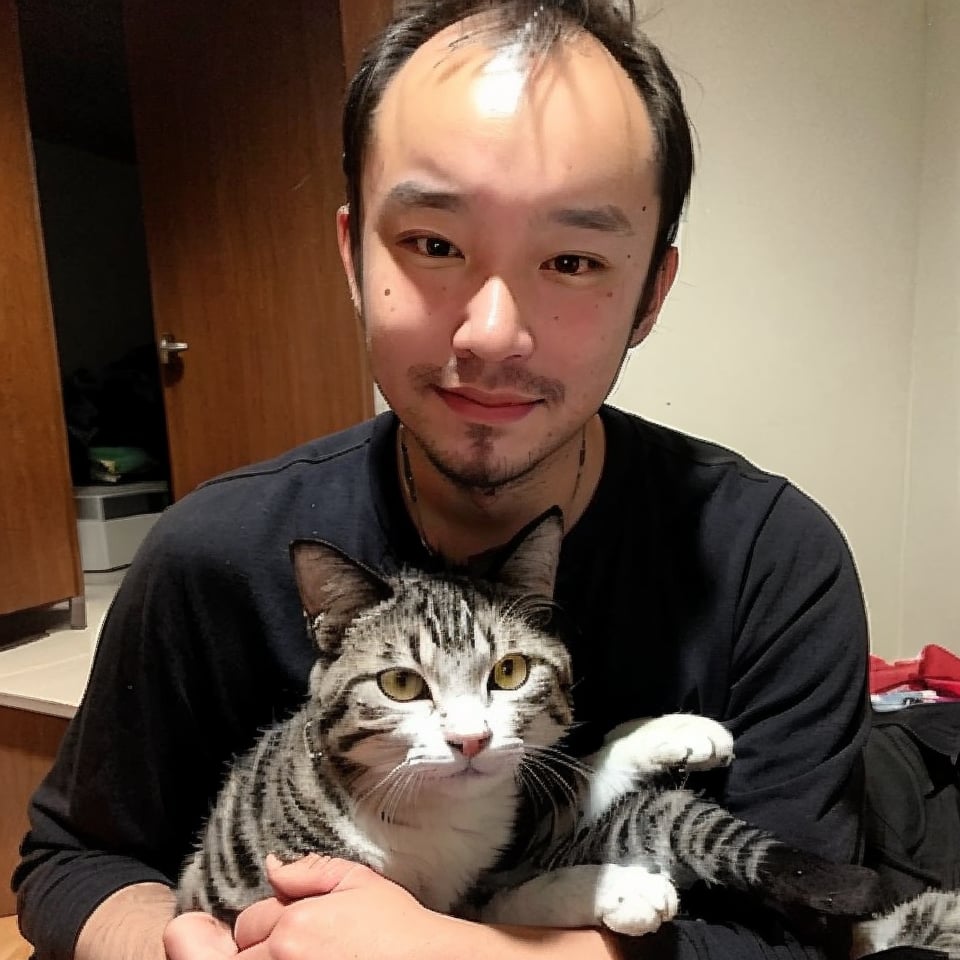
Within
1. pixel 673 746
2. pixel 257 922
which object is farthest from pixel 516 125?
pixel 257 922

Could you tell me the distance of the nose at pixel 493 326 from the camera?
29.2 inches

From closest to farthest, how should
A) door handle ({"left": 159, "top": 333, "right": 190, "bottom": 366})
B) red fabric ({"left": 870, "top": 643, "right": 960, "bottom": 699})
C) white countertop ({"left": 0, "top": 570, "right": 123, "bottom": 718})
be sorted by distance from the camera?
red fabric ({"left": 870, "top": 643, "right": 960, "bottom": 699})
white countertop ({"left": 0, "top": 570, "right": 123, "bottom": 718})
door handle ({"left": 159, "top": 333, "right": 190, "bottom": 366})

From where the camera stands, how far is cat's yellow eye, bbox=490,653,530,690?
0.79m

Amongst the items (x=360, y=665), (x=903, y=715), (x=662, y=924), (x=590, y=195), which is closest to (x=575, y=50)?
(x=590, y=195)

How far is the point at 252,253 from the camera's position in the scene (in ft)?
8.79

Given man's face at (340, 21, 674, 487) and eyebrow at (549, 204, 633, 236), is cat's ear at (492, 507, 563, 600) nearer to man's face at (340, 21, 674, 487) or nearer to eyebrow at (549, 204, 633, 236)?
man's face at (340, 21, 674, 487)

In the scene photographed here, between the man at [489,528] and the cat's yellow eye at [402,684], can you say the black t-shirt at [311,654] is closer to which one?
the man at [489,528]

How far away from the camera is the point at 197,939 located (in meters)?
0.78

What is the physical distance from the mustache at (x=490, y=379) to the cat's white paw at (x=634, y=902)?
1.37 ft

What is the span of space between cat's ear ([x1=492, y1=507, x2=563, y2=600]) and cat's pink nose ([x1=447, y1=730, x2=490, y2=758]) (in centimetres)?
15

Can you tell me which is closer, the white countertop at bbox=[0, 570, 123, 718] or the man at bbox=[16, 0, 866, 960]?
the man at bbox=[16, 0, 866, 960]

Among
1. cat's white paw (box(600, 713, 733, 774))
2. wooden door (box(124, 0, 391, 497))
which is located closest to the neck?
cat's white paw (box(600, 713, 733, 774))

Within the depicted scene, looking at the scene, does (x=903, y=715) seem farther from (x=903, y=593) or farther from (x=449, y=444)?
(x=449, y=444)

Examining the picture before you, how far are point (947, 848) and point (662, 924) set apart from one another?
22.9 inches
